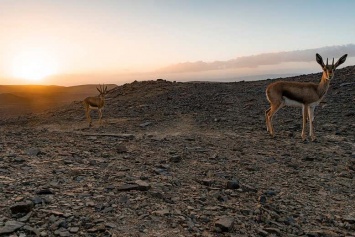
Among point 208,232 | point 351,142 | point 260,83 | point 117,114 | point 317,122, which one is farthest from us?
point 260,83

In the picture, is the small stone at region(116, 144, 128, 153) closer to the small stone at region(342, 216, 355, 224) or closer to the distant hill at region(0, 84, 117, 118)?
the small stone at region(342, 216, 355, 224)

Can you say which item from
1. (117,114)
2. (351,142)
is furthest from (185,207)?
(117,114)

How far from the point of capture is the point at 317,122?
16.7 m

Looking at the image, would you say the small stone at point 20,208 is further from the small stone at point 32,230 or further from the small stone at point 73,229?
the small stone at point 73,229

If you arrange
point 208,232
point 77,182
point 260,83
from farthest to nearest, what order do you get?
point 260,83 < point 77,182 < point 208,232

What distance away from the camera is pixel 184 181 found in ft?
25.8

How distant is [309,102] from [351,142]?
2.18m

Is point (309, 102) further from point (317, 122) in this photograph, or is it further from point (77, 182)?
point (77, 182)

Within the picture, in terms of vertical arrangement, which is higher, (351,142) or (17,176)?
(17,176)

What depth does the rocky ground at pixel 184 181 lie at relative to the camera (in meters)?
5.63

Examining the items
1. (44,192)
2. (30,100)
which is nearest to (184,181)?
(44,192)

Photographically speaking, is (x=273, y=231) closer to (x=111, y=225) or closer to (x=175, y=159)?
(x=111, y=225)

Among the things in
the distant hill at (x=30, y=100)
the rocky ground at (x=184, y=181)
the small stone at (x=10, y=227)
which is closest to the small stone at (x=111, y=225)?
the rocky ground at (x=184, y=181)

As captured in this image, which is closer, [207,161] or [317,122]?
[207,161]
